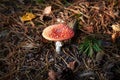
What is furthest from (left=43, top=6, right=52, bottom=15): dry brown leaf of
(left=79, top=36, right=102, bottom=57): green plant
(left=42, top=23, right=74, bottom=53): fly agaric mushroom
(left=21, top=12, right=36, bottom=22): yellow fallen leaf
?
(left=79, top=36, right=102, bottom=57): green plant

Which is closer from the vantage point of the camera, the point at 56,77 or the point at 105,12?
the point at 56,77

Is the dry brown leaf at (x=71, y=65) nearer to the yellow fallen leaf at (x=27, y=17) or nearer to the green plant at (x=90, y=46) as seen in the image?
the green plant at (x=90, y=46)

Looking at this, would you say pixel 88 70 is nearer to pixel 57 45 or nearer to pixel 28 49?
pixel 57 45

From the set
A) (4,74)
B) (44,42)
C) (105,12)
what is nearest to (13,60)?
(4,74)

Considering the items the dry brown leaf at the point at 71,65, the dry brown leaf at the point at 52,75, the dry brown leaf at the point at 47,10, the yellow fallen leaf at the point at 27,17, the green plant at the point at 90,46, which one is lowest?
the dry brown leaf at the point at 52,75

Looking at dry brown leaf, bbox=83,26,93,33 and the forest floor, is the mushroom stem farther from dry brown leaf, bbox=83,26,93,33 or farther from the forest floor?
dry brown leaf, bbox=83,26,93,33

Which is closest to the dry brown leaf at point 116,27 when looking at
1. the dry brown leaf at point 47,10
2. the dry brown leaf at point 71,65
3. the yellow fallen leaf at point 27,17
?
→ the dry brown leaf at point 71,65
